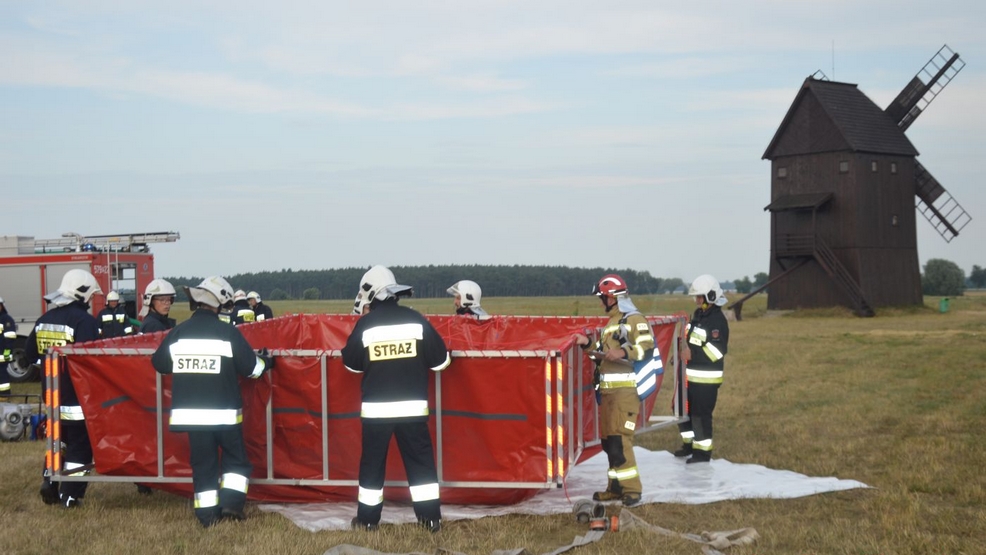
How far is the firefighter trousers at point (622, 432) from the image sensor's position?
8.46 meters

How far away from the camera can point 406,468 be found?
751 centimetres

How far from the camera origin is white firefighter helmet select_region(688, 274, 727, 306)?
34.4 ft

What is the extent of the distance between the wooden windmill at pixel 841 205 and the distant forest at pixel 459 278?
8.95 m

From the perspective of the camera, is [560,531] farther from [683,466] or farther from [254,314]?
[254,314]

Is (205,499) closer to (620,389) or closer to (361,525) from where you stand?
(361,525)

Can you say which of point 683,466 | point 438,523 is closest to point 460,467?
point 438,523

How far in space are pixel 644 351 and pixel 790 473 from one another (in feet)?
8.14

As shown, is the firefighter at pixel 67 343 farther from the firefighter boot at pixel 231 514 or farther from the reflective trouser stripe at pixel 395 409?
the reflective trouser stripe at pixel 395 409

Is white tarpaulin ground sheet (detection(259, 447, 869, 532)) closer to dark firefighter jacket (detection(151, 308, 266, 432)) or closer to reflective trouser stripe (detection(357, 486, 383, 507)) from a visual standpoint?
reflective trouser stripe (detection(357, 486, 383, 507))

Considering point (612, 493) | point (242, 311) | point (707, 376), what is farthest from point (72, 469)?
point (242, 311)

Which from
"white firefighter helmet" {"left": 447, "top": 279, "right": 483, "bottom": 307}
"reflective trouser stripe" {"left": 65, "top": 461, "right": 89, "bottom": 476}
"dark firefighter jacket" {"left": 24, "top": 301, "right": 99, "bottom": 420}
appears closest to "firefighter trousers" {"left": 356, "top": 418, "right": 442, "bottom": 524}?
"reflective trouser stripe" {"left": 65, "top": 461, "right": 89, "bottom": 476}

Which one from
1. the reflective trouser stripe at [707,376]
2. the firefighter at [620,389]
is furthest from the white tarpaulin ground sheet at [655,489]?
the reflective trouser stripe at [707,376]

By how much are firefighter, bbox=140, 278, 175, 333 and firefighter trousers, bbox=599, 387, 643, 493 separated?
4313mm

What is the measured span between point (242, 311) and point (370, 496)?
1070 centimetres
